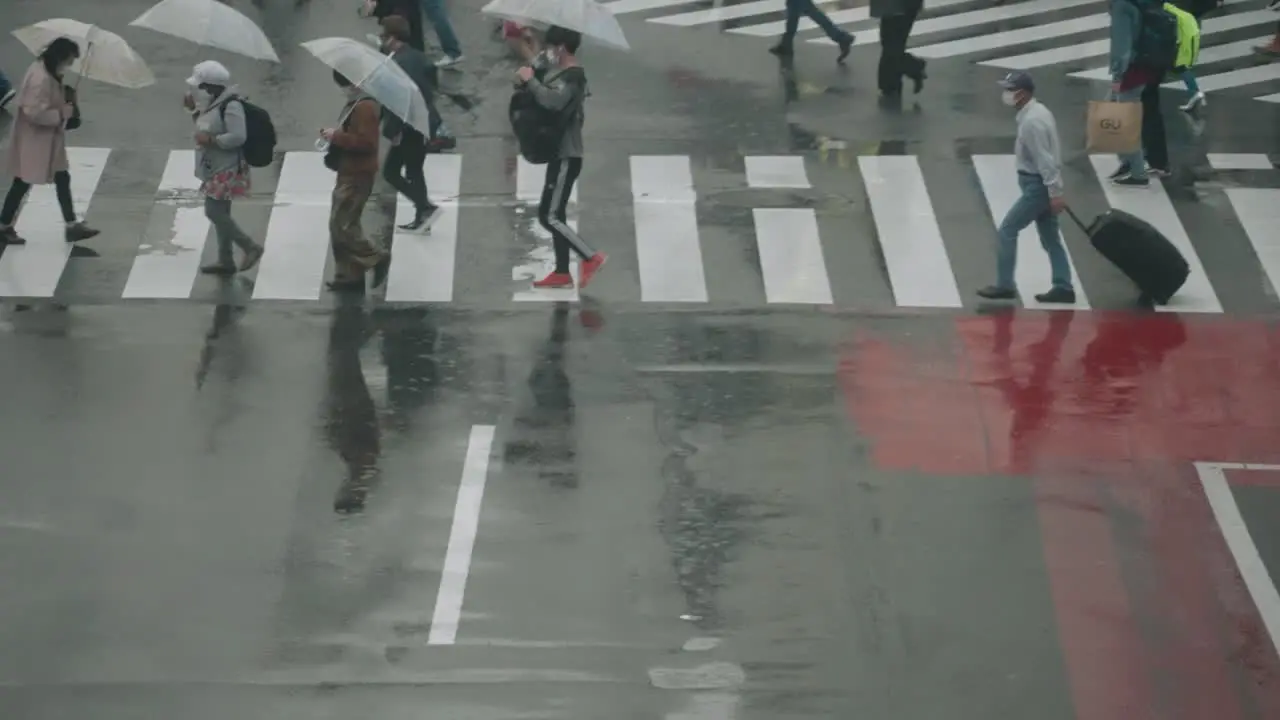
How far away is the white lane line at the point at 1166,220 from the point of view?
1775cm

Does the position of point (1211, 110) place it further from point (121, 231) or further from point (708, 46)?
point (121, 231)

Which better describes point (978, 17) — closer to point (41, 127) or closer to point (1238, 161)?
point (1238, 161)

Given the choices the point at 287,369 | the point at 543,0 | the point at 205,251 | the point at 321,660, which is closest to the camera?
the point at 321,660

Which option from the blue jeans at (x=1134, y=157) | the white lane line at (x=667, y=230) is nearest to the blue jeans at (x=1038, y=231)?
the white lane line at (x=667, y=230)

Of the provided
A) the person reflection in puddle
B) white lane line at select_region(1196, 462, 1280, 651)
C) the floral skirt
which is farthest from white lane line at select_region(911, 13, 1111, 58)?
white lane line at select_region(1196, 462, 1280, 651)

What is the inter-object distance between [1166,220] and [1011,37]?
5808mm

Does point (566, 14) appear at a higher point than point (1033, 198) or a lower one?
higher

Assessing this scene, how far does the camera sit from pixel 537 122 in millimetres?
17297

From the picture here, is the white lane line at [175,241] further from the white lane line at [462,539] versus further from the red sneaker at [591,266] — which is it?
the white lane line at [462,539]

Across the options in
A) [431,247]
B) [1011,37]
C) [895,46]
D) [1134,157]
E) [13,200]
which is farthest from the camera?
[1011,37]

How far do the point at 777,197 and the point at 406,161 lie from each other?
335 centimetres

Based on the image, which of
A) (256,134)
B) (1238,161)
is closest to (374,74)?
(256,134)

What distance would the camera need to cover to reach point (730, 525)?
13.7 meters

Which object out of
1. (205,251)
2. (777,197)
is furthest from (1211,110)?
(205,251)
